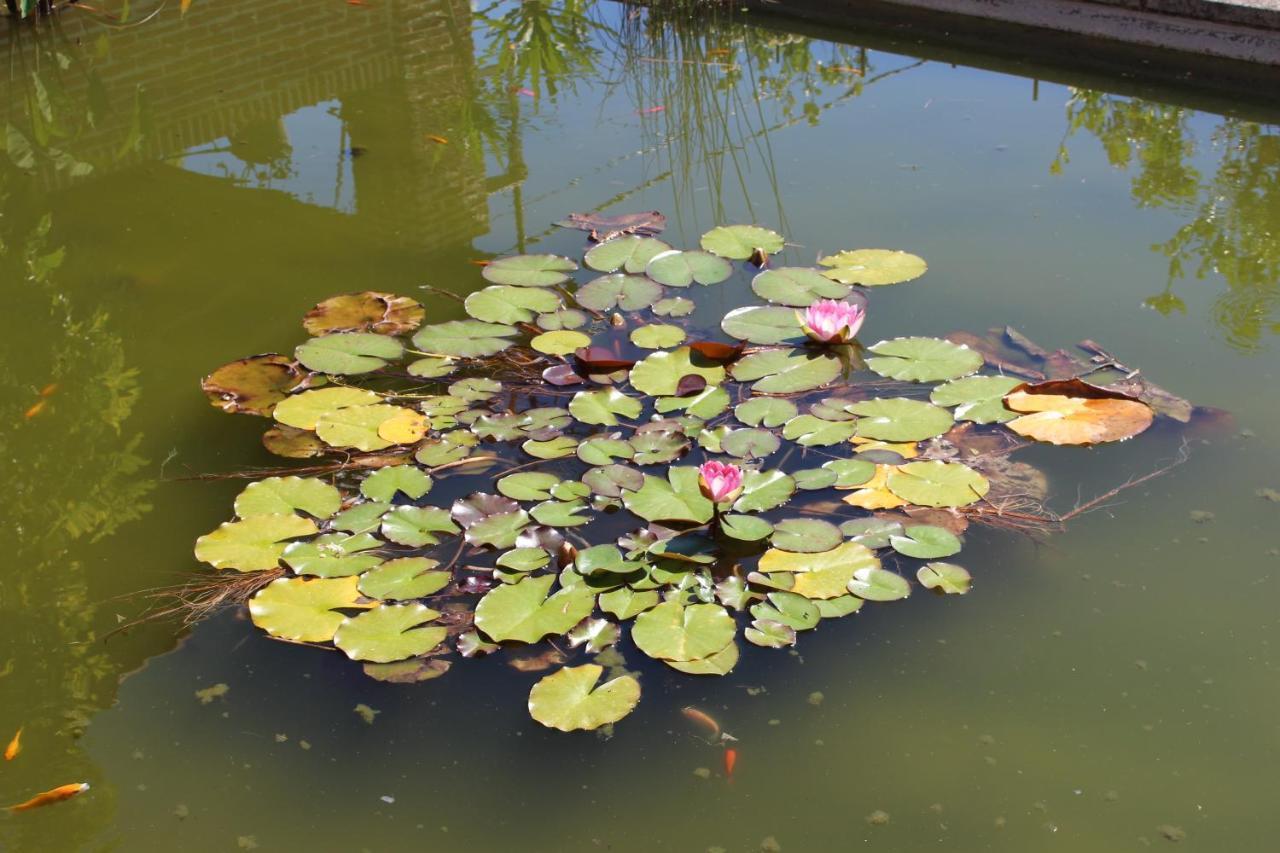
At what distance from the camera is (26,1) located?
485cm

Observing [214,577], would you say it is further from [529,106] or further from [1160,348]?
[529,106]

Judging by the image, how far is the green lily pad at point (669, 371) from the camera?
2654 mm

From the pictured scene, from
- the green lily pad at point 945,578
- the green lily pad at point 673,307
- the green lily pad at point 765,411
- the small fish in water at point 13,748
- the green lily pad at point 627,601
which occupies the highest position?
the green lily pad at point 673,307

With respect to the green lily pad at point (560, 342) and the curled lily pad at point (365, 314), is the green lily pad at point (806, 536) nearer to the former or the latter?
the green lily pad at point (560, 342)

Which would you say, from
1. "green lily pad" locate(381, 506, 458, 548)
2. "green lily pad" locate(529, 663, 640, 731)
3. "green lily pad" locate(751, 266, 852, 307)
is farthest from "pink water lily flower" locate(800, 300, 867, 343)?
"green lily pad" locate(529, 663, 640, 731)

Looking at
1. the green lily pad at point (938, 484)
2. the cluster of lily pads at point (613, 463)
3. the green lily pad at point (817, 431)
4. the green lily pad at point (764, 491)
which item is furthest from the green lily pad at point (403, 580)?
the green lily pad at point (938, 484)

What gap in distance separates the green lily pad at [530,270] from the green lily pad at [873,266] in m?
0.71

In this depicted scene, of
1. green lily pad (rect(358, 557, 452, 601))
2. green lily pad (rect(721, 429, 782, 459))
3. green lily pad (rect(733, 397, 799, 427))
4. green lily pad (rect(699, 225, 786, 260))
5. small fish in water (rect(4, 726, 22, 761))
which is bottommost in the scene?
small fish in water (rect(4, 726, 22, 761))

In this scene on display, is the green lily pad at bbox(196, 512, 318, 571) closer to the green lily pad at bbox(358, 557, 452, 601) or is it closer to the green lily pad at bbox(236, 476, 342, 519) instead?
the green lily pad at bbox(236, 476, 342, 519)

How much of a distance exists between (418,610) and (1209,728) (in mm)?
1344

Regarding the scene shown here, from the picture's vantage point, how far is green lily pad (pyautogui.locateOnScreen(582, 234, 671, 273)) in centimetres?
316

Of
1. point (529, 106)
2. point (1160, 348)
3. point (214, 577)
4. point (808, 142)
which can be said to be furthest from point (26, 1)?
point (1160, 348)

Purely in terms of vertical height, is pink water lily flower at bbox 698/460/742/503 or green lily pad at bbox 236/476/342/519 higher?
pink water lily flower at bbox 698/460/742/503

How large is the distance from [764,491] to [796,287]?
Answer: 90 cm
